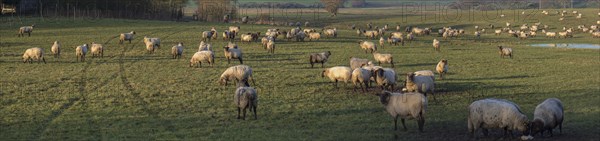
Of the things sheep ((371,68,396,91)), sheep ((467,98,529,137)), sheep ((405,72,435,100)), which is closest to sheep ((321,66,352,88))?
sheep ((371,68,396,91))

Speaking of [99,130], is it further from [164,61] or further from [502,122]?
[164,61]

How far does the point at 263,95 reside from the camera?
22141 mm

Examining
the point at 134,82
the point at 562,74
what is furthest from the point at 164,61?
the point at 562,74

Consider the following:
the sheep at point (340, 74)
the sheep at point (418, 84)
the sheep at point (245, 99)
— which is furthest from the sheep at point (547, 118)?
the sheep at point (340, 74)

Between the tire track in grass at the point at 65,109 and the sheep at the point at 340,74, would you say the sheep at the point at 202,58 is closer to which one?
the tire track in grass at the point at 65,109

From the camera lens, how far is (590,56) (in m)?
38.0

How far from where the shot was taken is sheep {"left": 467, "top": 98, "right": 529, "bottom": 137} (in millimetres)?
14305

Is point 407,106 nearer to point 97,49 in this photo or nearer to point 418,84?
point 418,84

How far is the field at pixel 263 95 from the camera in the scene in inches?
631

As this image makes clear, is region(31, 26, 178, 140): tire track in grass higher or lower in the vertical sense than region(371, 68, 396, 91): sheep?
lower

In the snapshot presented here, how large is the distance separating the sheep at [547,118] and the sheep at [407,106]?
2.70m

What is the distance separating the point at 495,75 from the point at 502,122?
14233 mm

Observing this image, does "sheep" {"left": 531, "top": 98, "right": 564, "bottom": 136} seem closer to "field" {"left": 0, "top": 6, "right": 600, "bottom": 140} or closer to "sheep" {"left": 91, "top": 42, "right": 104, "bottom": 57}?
"field" {"left": 0, "top": 6, "right": 600, "bottom": 140}

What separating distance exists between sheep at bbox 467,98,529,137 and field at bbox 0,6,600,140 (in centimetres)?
54
